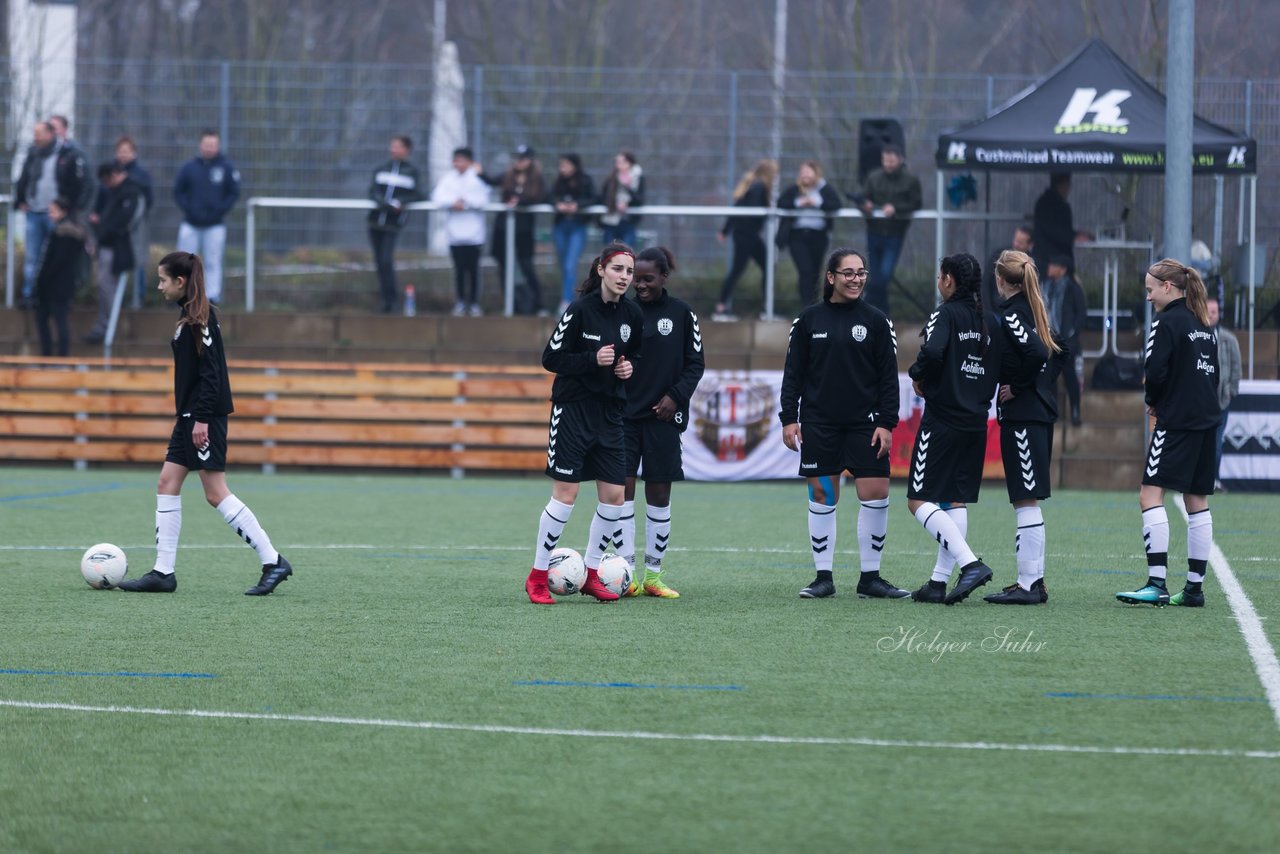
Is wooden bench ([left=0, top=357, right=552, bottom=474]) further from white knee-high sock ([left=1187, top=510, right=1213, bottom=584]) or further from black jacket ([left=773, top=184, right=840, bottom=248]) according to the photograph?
white knee-high sock ([left=1187, top=510, right=1213, bottom=584])

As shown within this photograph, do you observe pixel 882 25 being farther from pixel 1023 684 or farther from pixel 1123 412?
pixel 1023 684

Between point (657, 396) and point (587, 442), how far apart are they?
0.79m

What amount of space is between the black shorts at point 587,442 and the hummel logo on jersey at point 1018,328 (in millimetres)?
2077

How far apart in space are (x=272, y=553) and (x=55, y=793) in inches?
176

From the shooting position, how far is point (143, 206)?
69.0 ft

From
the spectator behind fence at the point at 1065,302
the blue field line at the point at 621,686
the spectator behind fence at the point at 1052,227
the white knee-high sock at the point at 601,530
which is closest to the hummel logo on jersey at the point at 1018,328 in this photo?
the white knee-high sock at the point at 601,530

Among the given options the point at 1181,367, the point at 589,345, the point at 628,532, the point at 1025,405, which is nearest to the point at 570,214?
the point at 628,532

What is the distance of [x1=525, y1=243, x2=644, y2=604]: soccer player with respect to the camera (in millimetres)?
9336

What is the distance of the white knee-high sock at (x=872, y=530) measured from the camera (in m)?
9.71

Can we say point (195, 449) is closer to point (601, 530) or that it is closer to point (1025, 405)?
point (601, 530)

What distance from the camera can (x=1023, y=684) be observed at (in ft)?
23.5

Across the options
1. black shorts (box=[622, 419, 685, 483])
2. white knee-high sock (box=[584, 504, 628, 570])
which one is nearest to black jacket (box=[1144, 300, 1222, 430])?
black shorts (box=[622, 419, 685, 483])

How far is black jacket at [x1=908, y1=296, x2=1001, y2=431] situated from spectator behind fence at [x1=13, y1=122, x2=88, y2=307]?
1383 cm

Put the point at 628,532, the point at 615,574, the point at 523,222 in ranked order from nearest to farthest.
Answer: the point at 615,574, the point at 628,532, the point at 523,222
